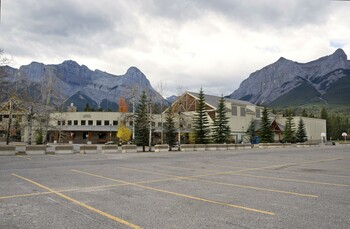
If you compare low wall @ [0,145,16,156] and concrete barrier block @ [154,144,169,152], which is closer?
low wall @ [0,145,16,156]

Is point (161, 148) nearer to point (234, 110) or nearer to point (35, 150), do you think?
point (35, 150)

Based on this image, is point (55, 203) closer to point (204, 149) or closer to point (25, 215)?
point (25, 215)

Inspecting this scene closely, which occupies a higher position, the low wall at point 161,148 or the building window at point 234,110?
the building window at point 234,110

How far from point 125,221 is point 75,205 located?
1.92 m

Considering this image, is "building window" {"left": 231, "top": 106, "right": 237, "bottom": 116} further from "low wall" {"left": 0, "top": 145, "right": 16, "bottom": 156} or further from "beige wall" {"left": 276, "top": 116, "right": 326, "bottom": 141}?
"low wall" {"left": 0, "top": 145, "right": 16, "bottom": 156}

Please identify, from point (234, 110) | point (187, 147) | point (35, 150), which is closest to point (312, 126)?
point (234, 110)

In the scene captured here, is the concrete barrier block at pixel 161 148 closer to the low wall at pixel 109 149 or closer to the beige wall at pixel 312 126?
the low wall at pixel 109 149

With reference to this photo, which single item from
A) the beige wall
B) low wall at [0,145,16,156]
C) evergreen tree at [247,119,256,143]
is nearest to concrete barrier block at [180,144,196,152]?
low wall at [0,145,16,156]

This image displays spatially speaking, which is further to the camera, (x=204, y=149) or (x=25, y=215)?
(x=204, y=149)

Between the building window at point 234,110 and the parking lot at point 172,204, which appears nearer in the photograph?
the parking lot at point 172,204

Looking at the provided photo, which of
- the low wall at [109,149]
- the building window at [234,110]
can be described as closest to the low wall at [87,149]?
the low wall at [109,149]

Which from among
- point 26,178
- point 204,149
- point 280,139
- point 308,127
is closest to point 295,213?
point 26,178

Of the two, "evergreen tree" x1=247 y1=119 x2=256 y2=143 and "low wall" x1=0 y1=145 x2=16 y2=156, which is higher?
"evergreen tree" x1=247 y1=119 x2=256 y2=143

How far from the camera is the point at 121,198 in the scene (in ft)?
26.6
